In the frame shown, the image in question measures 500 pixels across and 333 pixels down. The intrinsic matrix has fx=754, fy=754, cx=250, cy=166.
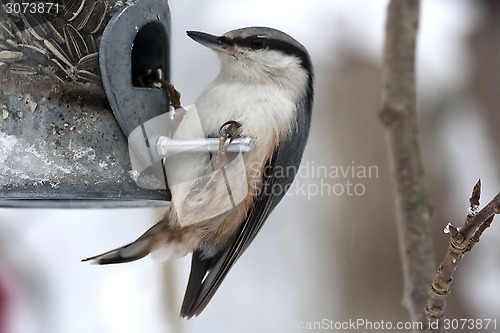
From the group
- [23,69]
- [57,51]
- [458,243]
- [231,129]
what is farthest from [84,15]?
[458,243]

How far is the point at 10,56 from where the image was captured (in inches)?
87.2

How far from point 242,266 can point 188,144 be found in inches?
103

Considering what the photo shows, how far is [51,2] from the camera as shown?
2.25 m

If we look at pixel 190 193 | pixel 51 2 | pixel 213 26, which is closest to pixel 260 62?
pixel 190 193

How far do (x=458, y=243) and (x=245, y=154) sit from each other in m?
0.86

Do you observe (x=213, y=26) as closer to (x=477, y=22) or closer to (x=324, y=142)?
(x=324, y=142)

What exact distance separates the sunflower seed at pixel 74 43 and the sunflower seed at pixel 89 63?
0.01 metres

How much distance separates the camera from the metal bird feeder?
7.06 ft

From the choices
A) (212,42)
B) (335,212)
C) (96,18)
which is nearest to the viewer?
(96,18)

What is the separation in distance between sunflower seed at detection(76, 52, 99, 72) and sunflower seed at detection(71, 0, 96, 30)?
0.31 ft

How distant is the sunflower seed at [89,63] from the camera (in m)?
2.27

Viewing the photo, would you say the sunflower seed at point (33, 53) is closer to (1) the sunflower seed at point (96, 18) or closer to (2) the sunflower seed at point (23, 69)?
(2) the sunflower seed at point (23, 69)

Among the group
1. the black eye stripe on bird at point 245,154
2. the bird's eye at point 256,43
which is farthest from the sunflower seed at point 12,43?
the bird's eye at point 256,43

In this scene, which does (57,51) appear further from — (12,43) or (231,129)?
(231,129)
